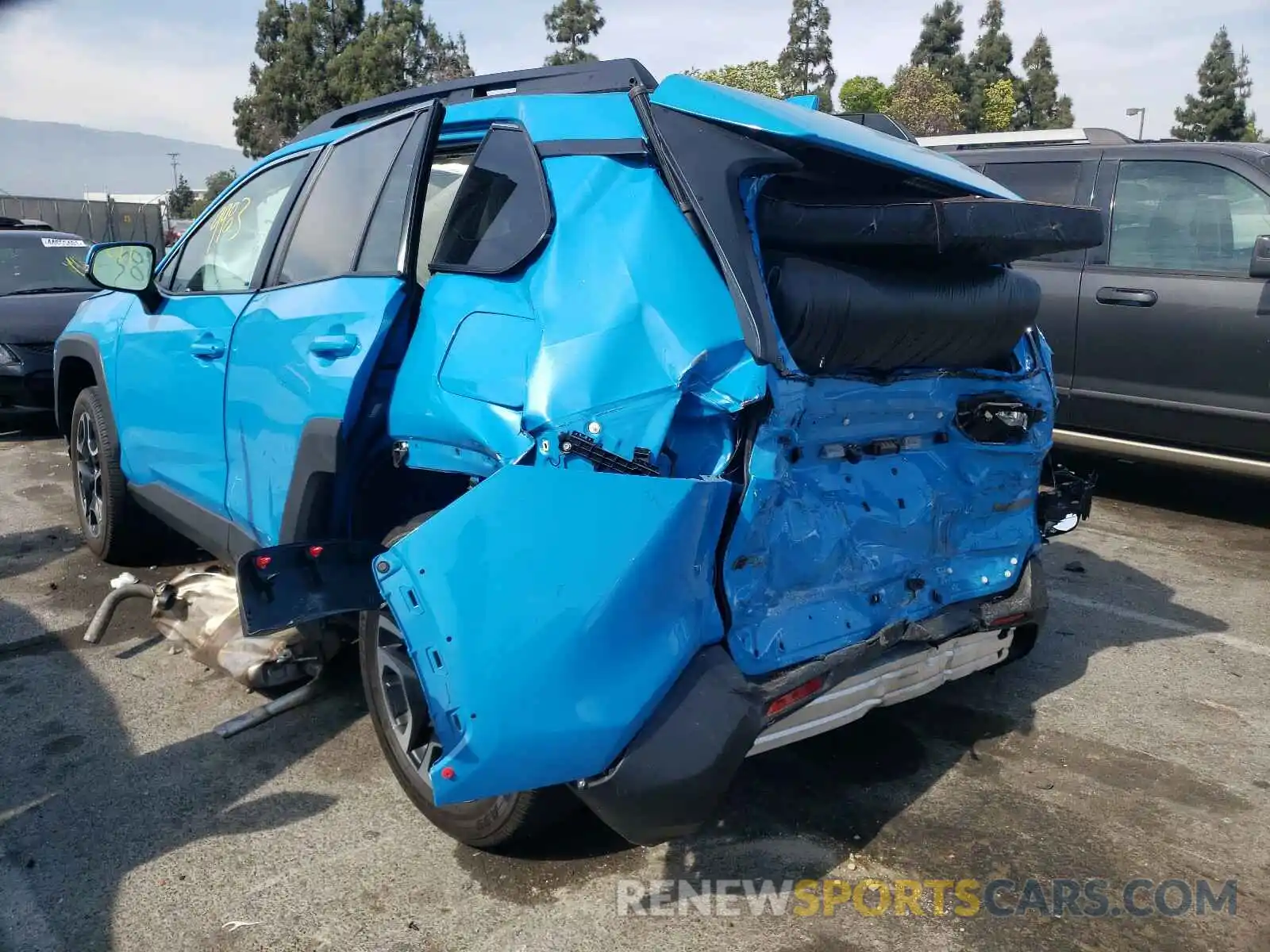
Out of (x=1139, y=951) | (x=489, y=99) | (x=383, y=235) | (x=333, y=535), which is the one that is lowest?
(x=1139, y=951)

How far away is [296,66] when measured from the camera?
1452 inches

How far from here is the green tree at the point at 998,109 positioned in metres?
42.0

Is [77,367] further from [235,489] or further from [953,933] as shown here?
[953,933]

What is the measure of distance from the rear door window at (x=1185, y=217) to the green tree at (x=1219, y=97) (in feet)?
164

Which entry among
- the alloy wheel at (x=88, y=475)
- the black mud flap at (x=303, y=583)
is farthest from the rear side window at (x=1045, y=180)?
the alloy wheel at (x=88, y=475)

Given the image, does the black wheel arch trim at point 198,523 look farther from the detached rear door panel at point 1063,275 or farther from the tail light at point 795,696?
the detached rear door panel at point 1063,275

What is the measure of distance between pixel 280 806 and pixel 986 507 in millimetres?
2310

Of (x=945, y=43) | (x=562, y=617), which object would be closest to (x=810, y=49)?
(x=945, y=43)

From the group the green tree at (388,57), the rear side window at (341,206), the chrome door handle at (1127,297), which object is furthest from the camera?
the green tree at (388,57)

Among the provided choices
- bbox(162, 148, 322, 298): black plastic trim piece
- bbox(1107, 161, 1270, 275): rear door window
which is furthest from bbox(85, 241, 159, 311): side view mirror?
bbox(1107, 161, 1270, 275): rear door window

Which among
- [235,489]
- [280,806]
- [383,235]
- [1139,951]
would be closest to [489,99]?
[383,235]

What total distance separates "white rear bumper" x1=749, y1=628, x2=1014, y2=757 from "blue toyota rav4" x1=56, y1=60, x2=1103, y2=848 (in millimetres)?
14

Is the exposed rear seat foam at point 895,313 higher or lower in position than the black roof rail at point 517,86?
lower

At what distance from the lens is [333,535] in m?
3.08
